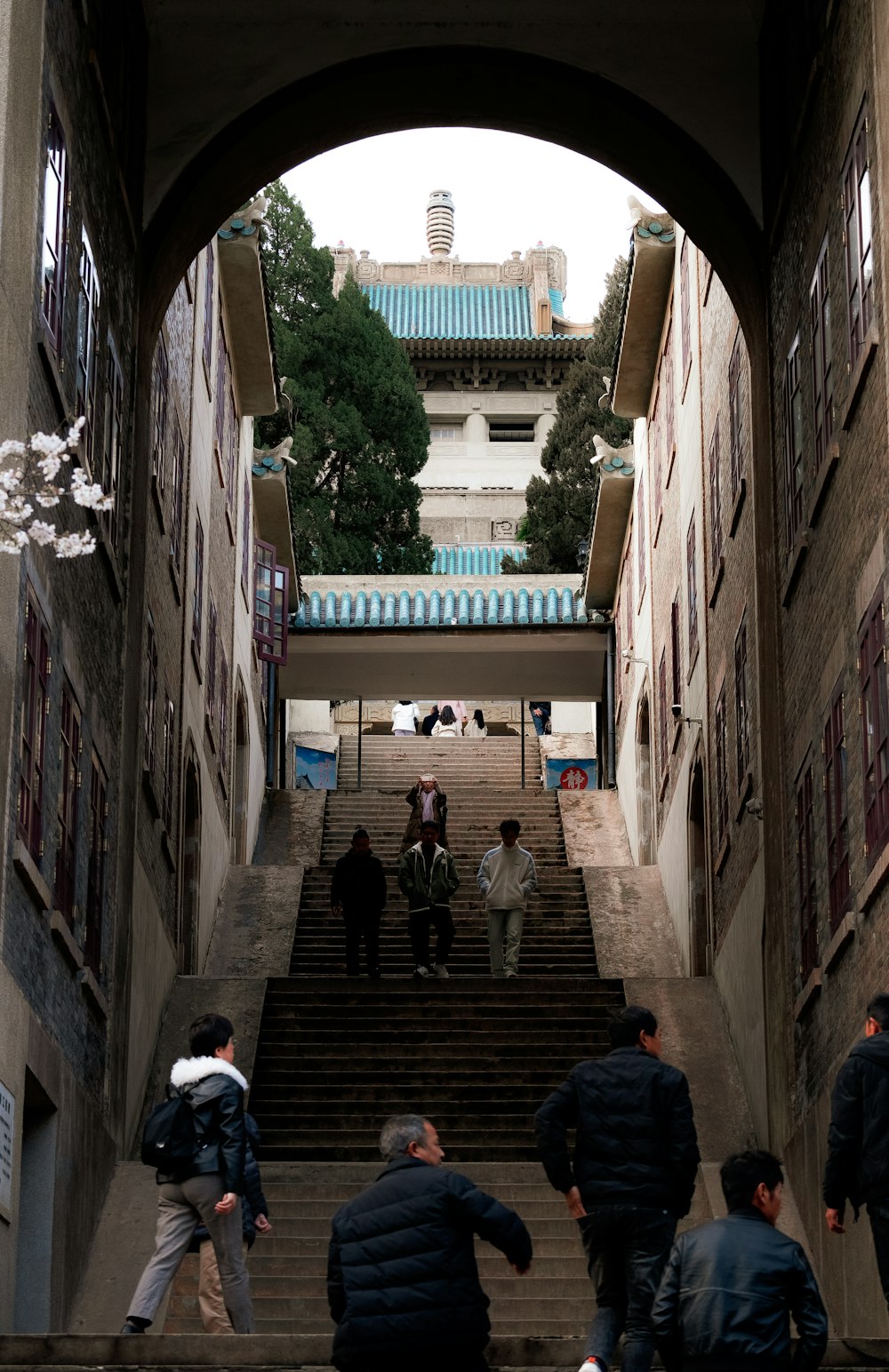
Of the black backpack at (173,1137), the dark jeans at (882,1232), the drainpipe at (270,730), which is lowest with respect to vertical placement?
the drainpipe at (270,730)

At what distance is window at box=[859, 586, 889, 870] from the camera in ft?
40.5

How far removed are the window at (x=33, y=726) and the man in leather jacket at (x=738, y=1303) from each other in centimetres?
544

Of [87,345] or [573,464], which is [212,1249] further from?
[573,464]

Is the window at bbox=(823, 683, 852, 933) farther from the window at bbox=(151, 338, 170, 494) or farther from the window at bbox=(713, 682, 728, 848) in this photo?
the window at bbox=(151, 338, 170, 494)

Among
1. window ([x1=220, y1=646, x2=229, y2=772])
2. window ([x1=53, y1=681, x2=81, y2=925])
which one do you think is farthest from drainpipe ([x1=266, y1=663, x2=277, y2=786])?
window ([x1=53, y1=681, x2=81, y2=925])

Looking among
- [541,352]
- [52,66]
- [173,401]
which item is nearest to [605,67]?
[173,401]

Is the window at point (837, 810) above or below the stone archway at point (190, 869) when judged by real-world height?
above

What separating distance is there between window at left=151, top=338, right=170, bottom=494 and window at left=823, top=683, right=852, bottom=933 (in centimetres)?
727

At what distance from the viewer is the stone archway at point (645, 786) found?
28312 millimetres

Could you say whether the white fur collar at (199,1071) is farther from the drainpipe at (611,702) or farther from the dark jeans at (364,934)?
the drainpipe at (611,702)

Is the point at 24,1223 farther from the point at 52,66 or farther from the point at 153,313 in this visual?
the point at 153,313

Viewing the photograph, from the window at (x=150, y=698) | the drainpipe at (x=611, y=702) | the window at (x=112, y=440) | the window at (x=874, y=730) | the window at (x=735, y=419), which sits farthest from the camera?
the drainpipe at (x=611, y=702)

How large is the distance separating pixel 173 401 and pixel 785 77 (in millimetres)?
7152

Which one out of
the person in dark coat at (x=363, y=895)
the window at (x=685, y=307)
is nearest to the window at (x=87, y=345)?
the person in dark coat at (x=363, y=895)
